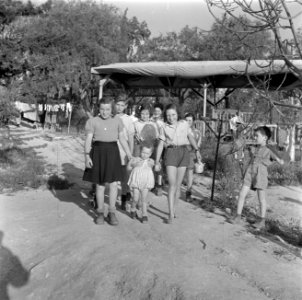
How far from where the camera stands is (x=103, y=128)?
A: 5.77 metres

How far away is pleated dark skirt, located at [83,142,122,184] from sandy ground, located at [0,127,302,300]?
2.04 ft

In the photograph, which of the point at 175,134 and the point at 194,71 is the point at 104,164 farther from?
the point at 194,71

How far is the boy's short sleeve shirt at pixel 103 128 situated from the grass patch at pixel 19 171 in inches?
134

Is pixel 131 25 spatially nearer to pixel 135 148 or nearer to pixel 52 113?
pixel 52 113

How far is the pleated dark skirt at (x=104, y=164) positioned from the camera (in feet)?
18.9

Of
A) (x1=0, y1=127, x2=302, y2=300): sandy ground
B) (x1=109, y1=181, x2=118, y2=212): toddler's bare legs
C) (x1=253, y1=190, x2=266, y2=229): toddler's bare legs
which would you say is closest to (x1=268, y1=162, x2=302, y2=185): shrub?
(x1=0, y1=127, x2=302, y2=300): sandy ground

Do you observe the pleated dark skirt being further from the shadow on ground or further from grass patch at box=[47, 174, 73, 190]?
grass patch at box=[47, 174, 73, 190]

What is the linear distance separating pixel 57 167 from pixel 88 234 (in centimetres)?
611

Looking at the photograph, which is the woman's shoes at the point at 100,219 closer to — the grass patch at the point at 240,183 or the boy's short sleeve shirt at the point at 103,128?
the boy's short sleeve shirt at the point at 103,128

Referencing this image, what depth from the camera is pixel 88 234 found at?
536 cm

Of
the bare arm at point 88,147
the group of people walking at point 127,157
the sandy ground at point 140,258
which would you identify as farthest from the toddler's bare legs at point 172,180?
the bare arm at point 88,147

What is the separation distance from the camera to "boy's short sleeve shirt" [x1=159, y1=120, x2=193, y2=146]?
6.02 metres

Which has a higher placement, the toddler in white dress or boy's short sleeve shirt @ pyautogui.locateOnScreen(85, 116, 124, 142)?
boy's short sleeve shirt @ pyautogui.locateOnScreen(85, 116, 124, 142)

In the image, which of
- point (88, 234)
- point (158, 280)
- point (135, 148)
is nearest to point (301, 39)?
point (158, 280)
